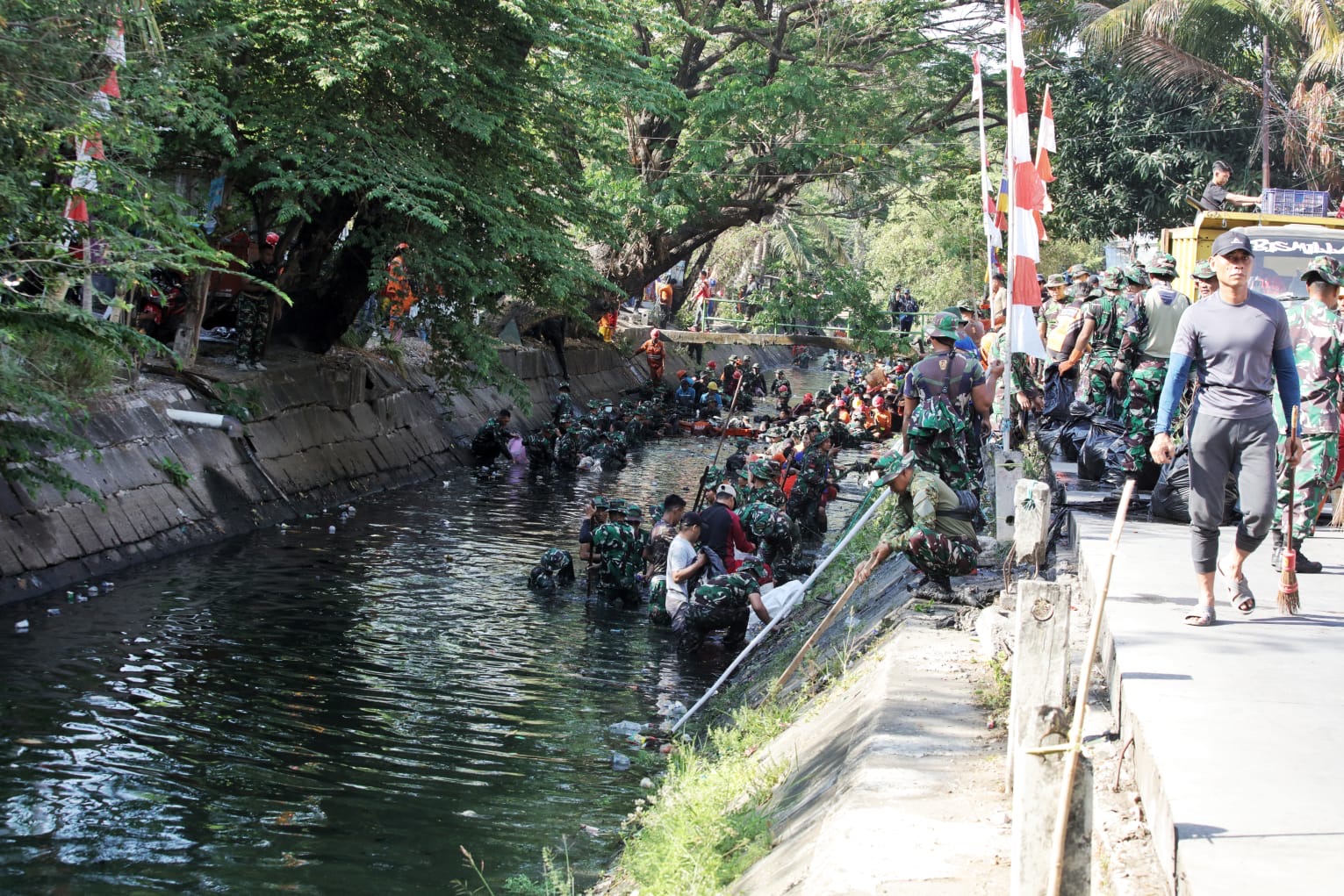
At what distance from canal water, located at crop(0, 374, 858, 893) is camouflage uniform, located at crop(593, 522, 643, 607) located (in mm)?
323

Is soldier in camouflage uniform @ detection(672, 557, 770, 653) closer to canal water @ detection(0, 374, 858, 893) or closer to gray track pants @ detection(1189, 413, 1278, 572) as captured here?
canal water @ detection(0, 374, 858, 893)

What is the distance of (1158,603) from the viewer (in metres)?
7.18

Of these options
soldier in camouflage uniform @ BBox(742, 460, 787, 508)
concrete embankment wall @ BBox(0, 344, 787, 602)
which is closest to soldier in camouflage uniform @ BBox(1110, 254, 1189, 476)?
soldier in camouflage uniform @ BBox(742, 460, 787, 508)

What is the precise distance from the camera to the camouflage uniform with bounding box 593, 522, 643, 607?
44.6 feet

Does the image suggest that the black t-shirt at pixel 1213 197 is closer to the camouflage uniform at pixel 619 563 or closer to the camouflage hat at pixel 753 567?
the camouflage hat at pixel 753 567

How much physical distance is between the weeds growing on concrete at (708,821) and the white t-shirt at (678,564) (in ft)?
12.3

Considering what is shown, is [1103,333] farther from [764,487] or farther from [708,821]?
[708,821]

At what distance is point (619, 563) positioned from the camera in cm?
1363

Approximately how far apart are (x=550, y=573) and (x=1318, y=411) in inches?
313

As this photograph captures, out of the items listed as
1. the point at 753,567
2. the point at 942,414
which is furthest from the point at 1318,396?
the point at 753,567

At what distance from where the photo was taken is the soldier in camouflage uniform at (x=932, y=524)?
8.83 m

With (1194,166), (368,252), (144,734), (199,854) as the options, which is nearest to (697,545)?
(144,734)

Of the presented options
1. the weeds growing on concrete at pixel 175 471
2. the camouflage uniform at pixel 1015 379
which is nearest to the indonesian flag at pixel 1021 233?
the camouflage uniform at pixel 1015 379

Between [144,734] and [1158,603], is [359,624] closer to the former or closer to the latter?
[144,734]
